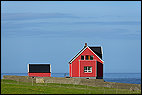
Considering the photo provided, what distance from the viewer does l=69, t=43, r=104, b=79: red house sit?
79.1 m

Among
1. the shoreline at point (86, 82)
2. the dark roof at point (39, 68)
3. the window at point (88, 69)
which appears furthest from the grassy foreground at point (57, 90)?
the dark roof at point (39, 68)

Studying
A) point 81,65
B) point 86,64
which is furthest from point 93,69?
point 81,65

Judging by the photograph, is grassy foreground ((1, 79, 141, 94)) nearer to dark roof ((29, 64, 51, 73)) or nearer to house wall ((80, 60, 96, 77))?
house wall ((80, 60, 96, 77))

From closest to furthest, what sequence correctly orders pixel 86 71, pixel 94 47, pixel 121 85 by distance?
pixel 121 85 → pixel 86 71 → pixel 94 47

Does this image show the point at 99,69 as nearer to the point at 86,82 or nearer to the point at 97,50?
the point at 97,50

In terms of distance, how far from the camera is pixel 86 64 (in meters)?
79.5

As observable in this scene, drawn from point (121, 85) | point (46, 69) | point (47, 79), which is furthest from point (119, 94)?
point (46, 69)

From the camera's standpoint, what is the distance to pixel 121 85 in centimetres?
5928

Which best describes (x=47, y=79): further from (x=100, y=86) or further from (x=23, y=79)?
(x=100, y=86)

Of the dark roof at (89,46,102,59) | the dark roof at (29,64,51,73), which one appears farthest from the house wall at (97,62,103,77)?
the dark roof at (29,64,51,73)

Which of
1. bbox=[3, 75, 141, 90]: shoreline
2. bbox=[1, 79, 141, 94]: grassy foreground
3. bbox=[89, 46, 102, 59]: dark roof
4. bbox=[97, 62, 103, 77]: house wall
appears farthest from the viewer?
bbox=[89, 46, 102, 59]: dark roof

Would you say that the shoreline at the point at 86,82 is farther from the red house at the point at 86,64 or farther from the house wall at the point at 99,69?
the house wall at the point at 99,69

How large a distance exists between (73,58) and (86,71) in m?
4.28

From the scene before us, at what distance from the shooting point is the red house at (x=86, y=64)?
79.1 meters
